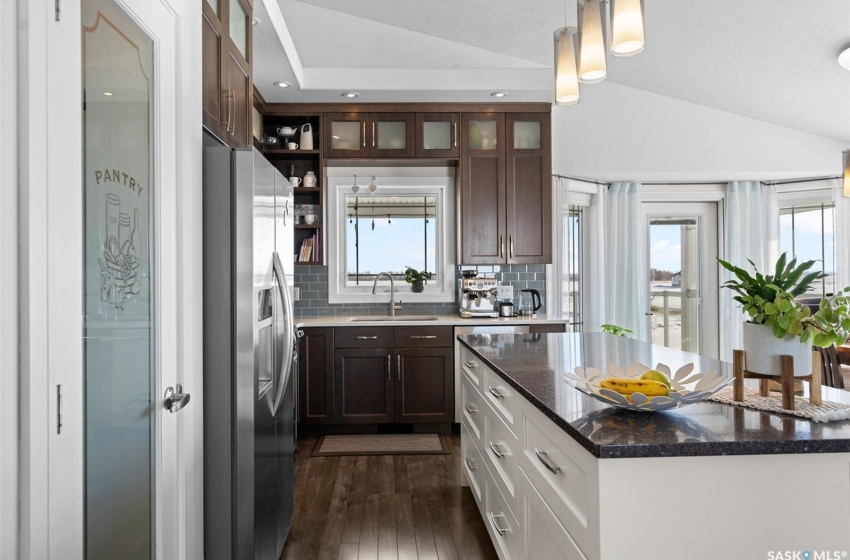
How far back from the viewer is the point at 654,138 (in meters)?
4.74

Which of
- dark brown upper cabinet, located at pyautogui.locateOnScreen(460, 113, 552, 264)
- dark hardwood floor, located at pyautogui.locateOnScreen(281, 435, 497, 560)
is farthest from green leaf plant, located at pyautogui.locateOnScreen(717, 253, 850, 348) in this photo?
dark brown upper cabinet, located at pyautogui.locateOnScreen(460, 113, 552, 264)

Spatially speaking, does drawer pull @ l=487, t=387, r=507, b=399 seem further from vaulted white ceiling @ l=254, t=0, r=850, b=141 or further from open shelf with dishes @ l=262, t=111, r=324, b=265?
open shelf with dishes @ l=262, t=111, r=324, b=265

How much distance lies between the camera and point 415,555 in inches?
94.0

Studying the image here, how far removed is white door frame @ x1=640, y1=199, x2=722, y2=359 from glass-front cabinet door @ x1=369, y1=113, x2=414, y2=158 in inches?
91.8

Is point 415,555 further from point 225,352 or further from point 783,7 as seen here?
point 783,7

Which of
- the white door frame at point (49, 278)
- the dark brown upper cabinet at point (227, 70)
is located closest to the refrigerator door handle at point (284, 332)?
the dark brown upper cabinet at point (227, 70)

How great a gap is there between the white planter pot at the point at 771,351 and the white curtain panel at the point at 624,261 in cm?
358

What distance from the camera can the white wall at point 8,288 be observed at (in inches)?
38.6

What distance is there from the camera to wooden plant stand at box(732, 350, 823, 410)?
4.39ft

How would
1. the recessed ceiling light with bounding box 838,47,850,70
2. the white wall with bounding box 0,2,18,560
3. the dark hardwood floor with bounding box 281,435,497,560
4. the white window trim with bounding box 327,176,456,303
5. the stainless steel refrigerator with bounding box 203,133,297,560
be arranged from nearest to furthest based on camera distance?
the white wall with bounding box 0,2,18,560 → the stainless steel refrigerator with bounding box 203,133,297,560 → the dark hardwood floor with bounding box 281,435,497,560 → the recessed ceiling light with bounding box 838,47,850,70 → the white window trim with bounding box 327,176,456,303

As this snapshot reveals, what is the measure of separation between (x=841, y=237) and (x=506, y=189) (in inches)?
117

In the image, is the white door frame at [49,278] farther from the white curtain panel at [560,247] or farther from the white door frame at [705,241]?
the white door frame at [705,241]

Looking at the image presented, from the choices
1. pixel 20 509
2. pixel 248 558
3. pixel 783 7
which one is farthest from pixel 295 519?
pixel 783 7

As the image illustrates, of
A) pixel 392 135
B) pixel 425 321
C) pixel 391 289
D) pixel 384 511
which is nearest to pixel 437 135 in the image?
pixel 392 135
